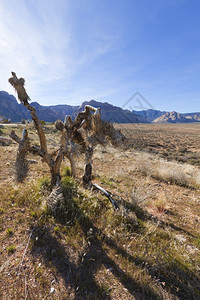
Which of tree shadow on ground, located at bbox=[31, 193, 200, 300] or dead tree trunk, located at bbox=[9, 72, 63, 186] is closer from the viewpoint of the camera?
tree shadow on ground, located at bbox=[31, 193, 200, 300]

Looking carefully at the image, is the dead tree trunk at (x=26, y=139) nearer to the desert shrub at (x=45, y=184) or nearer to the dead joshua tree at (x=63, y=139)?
the dead joshua tree at (x=63, y=139)

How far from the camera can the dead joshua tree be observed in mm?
3488

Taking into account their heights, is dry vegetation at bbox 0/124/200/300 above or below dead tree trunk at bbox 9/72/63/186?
below

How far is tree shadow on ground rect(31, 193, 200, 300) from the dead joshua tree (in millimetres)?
961

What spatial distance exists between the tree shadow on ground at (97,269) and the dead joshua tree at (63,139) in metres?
0.96

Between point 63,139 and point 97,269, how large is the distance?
343 centimetres

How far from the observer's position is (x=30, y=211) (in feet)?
12.2

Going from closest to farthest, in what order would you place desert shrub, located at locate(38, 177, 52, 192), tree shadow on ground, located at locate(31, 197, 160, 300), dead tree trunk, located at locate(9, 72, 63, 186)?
1. tree shadow on ground, located at locate(31, 197, 160, 300)
2. dead tree trunk, located at locate(9, 72, 63, 186)
3. desert shrub, located at locate(38, 177, 52, 192)

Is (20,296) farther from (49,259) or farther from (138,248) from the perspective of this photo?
(138,248)

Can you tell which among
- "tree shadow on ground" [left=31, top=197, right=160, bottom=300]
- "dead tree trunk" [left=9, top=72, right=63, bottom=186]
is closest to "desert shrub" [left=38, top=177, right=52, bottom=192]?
"dead tree trunk" [left=9, top=72, right=63, bottom=186]

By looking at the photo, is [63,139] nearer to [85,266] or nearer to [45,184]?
[45,184]

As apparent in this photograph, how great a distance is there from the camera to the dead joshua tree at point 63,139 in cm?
349

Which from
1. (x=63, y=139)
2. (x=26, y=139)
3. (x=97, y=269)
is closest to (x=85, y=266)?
(x=97, y=269)

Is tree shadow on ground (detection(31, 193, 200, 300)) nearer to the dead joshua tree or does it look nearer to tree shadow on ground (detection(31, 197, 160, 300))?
tree shadow on ground (detection(31, 197, 160, 300))
